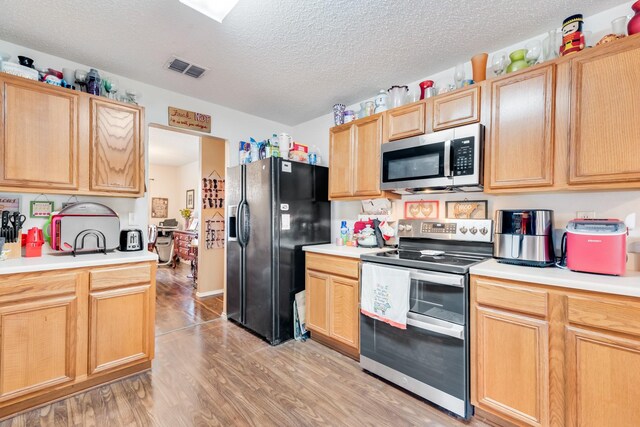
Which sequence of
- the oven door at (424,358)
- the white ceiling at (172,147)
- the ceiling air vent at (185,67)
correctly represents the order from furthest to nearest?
the white ceiling at (172,147) → the ceiling air vent at (185,67) → the oven door at (424,358)

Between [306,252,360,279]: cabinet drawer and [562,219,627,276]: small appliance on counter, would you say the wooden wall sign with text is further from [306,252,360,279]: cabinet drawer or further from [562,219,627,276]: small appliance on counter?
[562,219,627,276]: small appliance on counter

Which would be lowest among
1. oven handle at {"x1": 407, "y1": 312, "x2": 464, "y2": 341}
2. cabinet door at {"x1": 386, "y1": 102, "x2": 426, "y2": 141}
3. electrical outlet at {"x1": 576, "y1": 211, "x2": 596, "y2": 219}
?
oven handle at {"x1": 407, "y1": 312, "x2": 464, "y2": 341}

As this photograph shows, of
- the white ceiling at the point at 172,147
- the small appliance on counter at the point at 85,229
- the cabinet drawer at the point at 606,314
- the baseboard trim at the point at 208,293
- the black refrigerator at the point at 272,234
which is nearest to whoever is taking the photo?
the cabinet drawer at the point at 606,314

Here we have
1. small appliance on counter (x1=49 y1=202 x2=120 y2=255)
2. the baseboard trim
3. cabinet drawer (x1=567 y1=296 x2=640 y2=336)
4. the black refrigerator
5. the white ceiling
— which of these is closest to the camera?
cabinet drawer (x1=567 y1=296 x2=640 y2=336)

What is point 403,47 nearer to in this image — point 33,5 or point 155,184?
point 33,5

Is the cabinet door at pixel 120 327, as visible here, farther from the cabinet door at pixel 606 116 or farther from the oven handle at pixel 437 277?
the cabinet door at pixel 606 116

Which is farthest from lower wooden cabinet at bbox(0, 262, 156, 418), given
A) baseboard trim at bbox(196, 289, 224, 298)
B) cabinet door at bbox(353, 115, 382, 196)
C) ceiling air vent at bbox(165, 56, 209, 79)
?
baseboard trim at bbox(196, 289, 224, 298)

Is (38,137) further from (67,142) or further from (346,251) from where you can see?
(346,251)

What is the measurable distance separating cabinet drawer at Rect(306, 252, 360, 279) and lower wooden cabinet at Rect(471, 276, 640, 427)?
91 cm

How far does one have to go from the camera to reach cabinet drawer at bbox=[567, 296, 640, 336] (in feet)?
4.04

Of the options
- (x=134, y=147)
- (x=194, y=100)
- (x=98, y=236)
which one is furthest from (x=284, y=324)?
(x=194, y=100)

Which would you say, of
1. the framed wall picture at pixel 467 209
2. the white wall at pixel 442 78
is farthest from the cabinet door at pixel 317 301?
the white wall at pixel 442 78

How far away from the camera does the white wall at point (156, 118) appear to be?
2.24 m

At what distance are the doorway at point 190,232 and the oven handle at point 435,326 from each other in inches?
97.3
